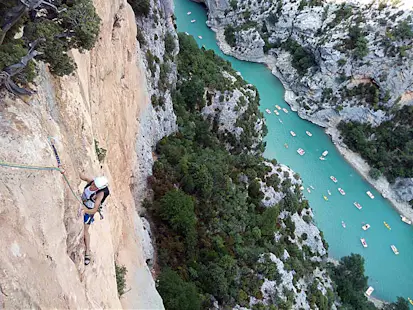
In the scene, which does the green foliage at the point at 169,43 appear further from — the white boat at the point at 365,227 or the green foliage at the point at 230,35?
the green foliage at the point at 230,35

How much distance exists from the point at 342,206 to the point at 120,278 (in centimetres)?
3695

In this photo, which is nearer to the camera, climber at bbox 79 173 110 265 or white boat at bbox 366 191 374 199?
climber at bbox 79 173 110 265

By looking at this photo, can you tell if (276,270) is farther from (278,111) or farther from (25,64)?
(278,111)

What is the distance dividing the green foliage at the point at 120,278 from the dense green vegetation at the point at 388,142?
44821 millimetres

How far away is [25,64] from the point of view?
9.33 meters

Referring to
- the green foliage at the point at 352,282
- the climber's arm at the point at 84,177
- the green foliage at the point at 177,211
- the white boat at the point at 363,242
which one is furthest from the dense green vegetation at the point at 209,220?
the white boat at the point at 363,242

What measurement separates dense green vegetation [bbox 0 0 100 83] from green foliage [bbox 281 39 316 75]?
175 feet

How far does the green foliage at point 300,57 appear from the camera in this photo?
198ft

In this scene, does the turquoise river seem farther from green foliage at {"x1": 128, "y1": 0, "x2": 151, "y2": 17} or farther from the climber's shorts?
the climber's shorts

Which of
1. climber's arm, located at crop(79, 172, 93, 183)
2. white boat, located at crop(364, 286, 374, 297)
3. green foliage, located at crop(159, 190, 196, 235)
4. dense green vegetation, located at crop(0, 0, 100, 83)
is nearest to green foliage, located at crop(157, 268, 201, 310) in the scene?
green foliage, located at crop(159, 190, 196, 235)

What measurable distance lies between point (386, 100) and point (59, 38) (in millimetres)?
53886

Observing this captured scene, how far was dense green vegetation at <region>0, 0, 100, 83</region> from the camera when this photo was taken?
9.36 m

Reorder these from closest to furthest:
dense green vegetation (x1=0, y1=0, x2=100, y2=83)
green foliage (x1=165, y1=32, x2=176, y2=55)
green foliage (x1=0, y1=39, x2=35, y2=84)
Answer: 1. green foliage (x1=0, y1=39, x2=35, y2=84)
2. dense green vegetation (x1=0, y1=0, x2=100, y2=83)
3. green foliage (x1=165, y1=32, x2=176, y2=55)

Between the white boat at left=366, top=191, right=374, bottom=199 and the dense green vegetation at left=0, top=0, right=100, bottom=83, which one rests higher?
the dense green vegetation at left=0, top=0, right=100, bottom=83
